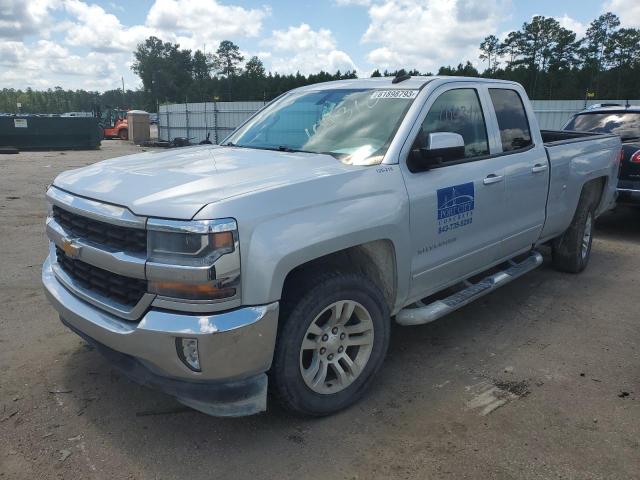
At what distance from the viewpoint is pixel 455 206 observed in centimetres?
365

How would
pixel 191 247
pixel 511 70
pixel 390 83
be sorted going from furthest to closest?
pixel 511 70, pixel 390 83, pixel 191 247

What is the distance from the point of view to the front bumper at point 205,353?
246 centimetres

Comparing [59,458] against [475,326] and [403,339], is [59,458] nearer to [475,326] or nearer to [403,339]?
[403,339]

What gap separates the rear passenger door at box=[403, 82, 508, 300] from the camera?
3422mm

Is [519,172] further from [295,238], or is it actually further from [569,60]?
[569,60]

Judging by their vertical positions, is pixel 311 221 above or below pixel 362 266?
above

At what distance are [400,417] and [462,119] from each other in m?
2.20

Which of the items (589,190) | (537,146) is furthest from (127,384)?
Answer: (589,190)

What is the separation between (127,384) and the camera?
11.2ft

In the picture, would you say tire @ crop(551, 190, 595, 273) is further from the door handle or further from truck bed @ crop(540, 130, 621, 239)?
the door handle

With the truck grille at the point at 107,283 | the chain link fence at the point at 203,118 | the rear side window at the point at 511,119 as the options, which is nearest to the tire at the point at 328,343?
the truck grille at the point at 107,283

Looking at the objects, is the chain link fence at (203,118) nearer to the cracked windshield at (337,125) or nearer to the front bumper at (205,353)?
the cracked windshield at (337,125)

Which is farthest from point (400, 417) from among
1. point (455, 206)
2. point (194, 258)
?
point (194, 258)

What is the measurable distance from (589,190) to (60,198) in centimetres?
519
